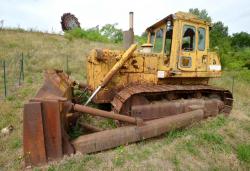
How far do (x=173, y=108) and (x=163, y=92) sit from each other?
452mm

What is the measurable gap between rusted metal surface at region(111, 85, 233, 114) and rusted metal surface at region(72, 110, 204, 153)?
0.61 m

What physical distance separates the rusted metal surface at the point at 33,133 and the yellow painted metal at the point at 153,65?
2.03 metres

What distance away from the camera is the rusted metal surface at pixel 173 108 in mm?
5625

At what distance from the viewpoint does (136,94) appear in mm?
5605

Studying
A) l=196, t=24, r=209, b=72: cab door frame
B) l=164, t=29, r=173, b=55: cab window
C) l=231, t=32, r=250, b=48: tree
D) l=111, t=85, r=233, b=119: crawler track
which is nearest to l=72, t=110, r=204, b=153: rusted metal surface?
l=111, t=85, r=233, b=119: crawler track

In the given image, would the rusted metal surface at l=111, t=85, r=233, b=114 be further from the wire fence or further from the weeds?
the wire fence

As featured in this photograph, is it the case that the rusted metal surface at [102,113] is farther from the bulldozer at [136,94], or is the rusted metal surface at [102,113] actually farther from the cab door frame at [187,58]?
the cab door frame at [187,58]

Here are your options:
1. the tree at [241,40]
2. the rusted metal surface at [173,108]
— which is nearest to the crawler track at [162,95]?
the rusted metal surface at [173,108]

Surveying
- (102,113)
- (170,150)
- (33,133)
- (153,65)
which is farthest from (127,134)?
(153,65)

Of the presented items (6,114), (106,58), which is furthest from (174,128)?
(6,114)

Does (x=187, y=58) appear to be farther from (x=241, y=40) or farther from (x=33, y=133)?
(x=241, y=40)

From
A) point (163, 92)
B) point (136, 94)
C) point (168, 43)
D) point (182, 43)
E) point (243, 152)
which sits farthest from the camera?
point (168, 43)

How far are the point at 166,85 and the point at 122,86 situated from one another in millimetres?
1096

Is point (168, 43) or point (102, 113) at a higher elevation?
point (168, 43)
